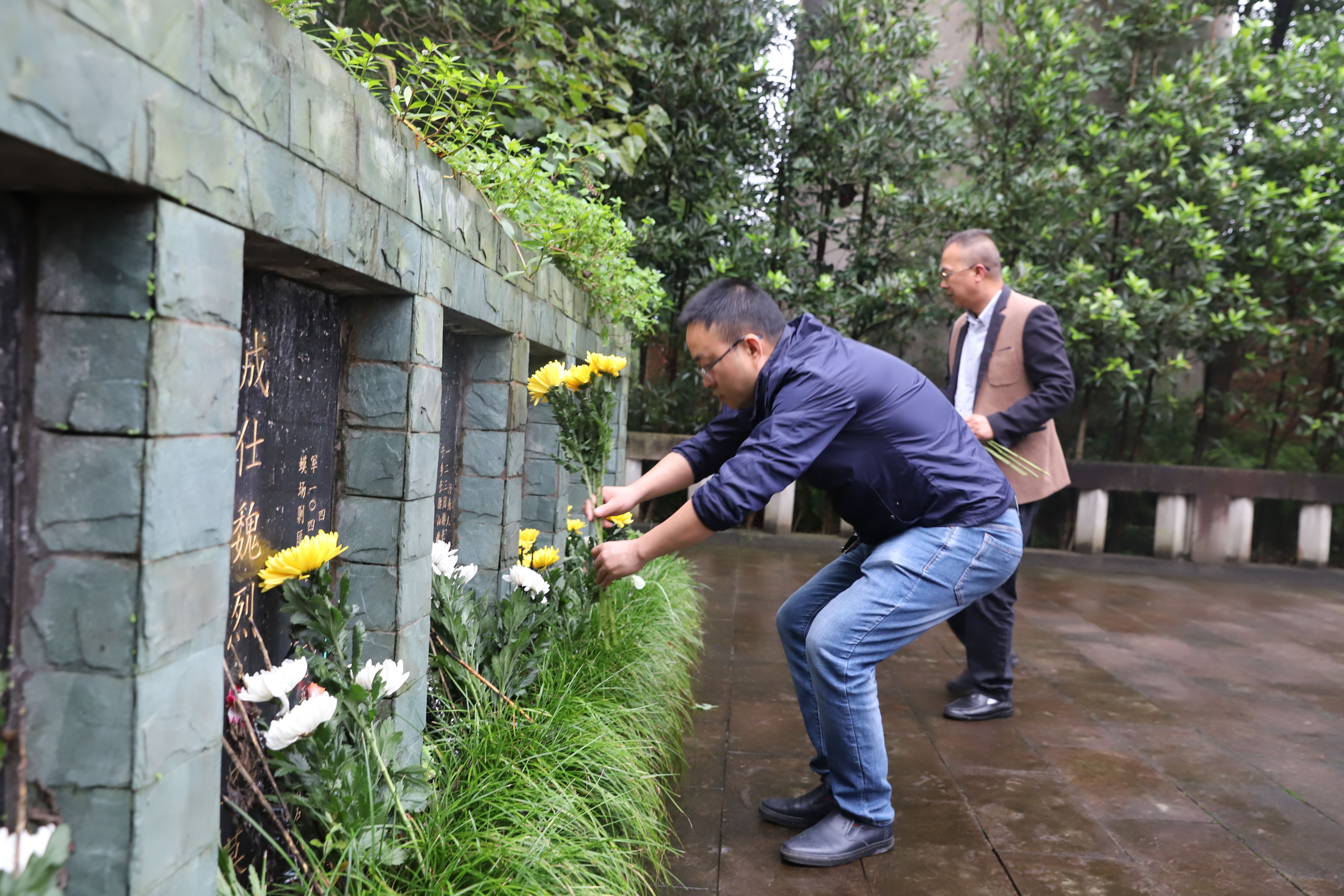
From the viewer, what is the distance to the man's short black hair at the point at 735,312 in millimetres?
2609

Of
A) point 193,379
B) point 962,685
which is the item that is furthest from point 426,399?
point 962,685

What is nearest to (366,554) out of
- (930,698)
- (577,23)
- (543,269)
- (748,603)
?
(543,269)

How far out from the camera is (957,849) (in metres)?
2.70

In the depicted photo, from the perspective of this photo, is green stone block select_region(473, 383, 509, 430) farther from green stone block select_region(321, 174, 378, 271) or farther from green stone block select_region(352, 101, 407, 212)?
green stone block select_region(321, 174, 378, 271)

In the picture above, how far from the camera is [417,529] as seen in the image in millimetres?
2438

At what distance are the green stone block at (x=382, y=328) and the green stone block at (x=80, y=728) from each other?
45.1 inches

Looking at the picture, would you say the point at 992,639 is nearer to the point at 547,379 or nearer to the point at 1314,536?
the point at 547,379

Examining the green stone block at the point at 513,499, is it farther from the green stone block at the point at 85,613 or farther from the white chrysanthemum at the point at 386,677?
the green stone block at the point at 85,613

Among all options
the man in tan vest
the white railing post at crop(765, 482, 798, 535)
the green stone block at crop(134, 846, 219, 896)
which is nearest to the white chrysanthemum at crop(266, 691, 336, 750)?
the green stone block at crop(134, 846, 219, 896)

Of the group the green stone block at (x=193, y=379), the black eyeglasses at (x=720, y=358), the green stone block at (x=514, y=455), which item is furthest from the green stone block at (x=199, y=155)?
the green stone block at (x=514, y=455)

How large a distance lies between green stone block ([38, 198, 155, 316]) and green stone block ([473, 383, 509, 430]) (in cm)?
201

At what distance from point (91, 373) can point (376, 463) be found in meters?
1.06

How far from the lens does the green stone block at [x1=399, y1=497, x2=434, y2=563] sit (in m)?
2.36

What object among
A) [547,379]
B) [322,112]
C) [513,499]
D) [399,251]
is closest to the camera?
[322,112]
